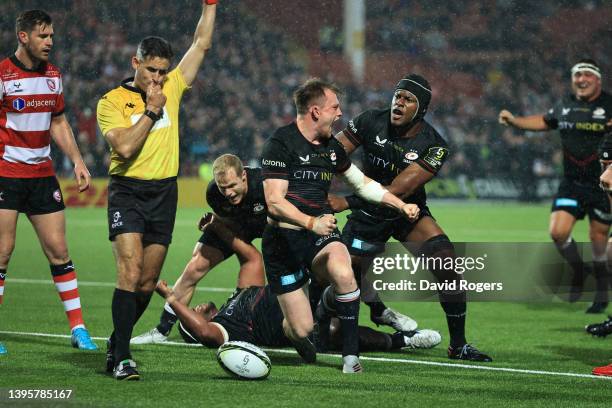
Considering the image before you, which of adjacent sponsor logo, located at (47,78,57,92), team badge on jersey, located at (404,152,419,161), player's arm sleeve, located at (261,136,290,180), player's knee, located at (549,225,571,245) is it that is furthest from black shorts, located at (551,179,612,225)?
adjacent sponsor logo, located at (47,78,57,92)

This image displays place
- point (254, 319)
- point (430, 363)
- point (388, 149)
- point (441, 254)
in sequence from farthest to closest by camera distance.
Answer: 1. point (388, 149)
2. point (441, 254)
3. point (254, 319)
4. point (430, 363)

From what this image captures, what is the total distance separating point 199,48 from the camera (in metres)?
7.57

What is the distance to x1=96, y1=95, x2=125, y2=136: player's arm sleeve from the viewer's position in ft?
22.5

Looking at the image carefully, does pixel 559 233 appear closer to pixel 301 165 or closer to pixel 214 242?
pixel 214 242

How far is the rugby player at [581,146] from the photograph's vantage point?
11.1 metres

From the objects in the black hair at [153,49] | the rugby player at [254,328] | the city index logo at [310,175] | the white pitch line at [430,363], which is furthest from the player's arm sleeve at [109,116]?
the white pitch line at [430,363]

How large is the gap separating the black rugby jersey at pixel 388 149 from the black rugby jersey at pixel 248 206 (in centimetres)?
85

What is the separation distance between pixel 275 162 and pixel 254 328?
61.7 inches

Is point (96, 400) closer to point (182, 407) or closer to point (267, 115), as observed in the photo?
point (182, 407)

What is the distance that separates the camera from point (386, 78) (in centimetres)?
3027

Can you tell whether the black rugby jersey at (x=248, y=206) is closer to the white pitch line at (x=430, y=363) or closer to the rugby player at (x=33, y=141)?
the white pitch line at (x=430, y=363)

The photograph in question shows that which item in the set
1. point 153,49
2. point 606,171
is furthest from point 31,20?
point 606,171

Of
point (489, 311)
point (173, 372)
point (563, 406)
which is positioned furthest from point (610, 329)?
point (173, 372)

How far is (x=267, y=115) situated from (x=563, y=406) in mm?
23494
